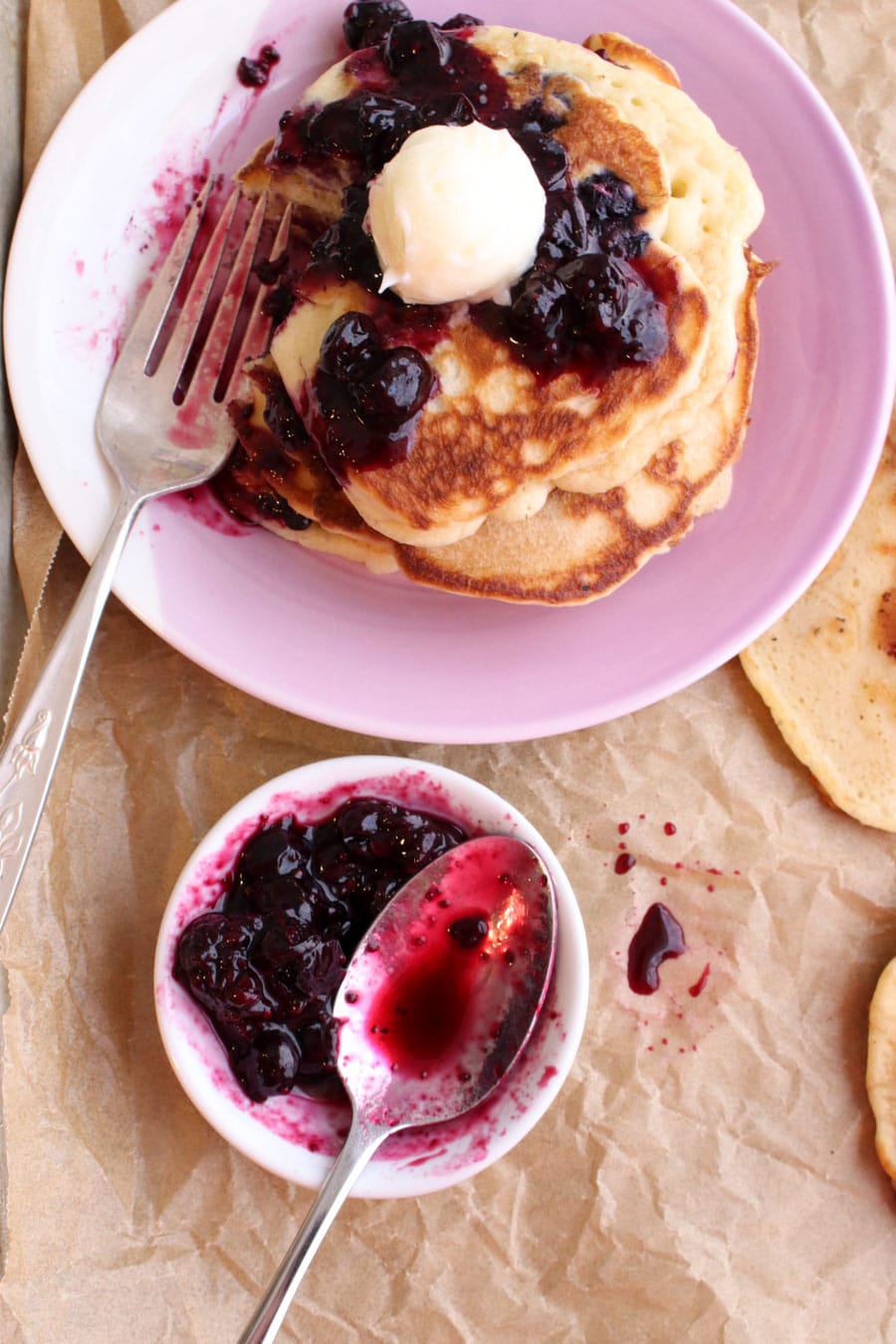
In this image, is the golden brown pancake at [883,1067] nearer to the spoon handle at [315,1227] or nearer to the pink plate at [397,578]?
the pink plate at [397,578]

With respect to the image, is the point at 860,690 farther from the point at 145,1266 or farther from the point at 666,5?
the point at 145,1266

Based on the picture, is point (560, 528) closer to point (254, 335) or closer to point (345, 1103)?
point (254, 335)

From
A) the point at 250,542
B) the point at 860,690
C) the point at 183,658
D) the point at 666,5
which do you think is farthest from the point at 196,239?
the point at 860,690

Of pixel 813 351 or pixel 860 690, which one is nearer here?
pixel 813 351

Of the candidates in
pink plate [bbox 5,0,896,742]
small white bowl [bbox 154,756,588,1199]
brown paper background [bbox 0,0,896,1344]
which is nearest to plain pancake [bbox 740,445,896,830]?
brown paper background [bbox 0,0,896,1344]

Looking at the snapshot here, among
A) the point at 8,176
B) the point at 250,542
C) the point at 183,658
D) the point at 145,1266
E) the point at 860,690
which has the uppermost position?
the point at 860,690

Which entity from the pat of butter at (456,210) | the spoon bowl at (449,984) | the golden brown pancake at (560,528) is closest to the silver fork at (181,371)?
the golden brown pancake at (560,528)
